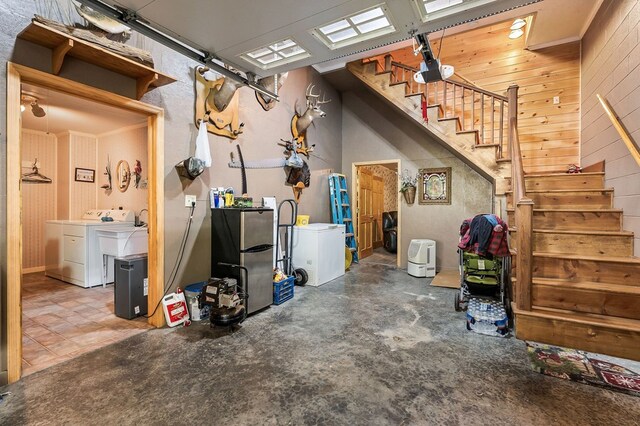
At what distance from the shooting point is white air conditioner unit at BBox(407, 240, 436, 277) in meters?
4.87

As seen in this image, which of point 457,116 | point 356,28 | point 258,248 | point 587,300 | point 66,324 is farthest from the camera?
point 457,116

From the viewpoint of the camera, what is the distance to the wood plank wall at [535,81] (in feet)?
14.4

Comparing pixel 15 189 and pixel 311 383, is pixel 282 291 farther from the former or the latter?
pixel 15 189

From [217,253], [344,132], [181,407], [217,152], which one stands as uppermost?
[344,132]

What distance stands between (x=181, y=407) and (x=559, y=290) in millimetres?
3145

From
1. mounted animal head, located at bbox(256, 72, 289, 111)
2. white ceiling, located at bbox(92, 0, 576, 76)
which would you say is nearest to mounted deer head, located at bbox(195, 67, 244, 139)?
mounted animal head, located at bbox(256, 72, 289, 111)

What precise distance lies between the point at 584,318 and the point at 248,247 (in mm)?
3101

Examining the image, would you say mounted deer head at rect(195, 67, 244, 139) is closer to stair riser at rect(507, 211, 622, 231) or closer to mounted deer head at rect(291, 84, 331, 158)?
mounted deer head at rect(291, 84, 331, 158)

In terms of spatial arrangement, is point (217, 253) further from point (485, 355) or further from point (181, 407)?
point (485, 355)

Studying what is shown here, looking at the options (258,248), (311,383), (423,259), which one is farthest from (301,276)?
(311,383)

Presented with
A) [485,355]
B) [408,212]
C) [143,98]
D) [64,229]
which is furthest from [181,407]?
[408,212]

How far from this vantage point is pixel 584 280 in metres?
2.64

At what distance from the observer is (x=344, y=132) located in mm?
6383

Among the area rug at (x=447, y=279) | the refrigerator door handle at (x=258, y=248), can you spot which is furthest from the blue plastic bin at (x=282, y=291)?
the area rug at (x=447, y=279)
